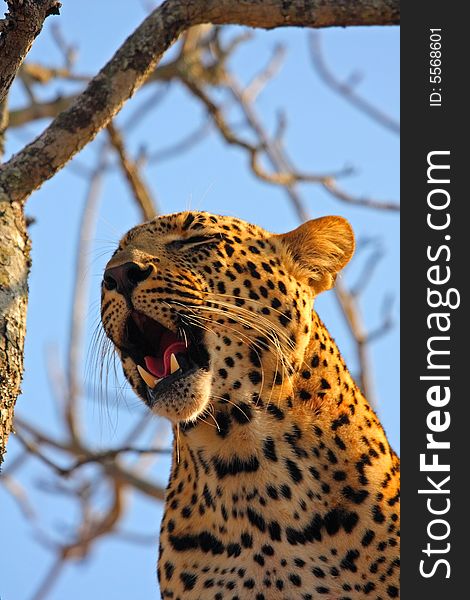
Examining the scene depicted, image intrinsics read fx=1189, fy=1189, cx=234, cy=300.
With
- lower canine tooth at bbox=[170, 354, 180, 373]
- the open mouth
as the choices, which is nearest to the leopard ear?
the open mouth

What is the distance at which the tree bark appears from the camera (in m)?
6.04

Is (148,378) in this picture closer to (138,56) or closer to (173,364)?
(173,364)

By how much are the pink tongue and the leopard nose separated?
442 millimetres

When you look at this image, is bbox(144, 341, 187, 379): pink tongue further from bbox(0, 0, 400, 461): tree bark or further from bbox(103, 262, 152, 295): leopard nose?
bbox(0, 0, 400, 461): tree bark

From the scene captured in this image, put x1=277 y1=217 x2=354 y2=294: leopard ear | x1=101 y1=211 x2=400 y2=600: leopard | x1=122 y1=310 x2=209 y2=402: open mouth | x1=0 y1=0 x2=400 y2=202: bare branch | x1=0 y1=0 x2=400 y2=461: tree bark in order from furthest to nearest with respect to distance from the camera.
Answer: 1. x1=277 y1=217 x2=354 y2=294: leopard ear
2. x1=0 y1=0 x2=400 y2=202: bare branch
3. x1=122 y1=310 x2=209 y2=402: open mouth
4. x1=101 y1=211 x2=400 y2=600: leopard
5. x1=0 y1=0 x2=400 y2=461: tree bark

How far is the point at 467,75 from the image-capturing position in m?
7.56

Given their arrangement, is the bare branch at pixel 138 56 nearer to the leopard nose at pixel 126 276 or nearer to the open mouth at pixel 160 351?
the leopard nose at pixel 126 276

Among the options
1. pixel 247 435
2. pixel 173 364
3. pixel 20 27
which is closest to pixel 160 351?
pixel 173 364

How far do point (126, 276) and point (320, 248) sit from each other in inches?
57.2

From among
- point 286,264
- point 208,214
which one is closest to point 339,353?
point 286,264

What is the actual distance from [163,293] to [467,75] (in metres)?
2.49

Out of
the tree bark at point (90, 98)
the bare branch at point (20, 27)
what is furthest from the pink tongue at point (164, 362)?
the bare branch at point (20, 27)

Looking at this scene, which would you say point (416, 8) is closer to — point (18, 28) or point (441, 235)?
point (441, 235)

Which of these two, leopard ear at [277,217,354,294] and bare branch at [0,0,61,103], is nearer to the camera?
bare branch at [0,0,61,103]
